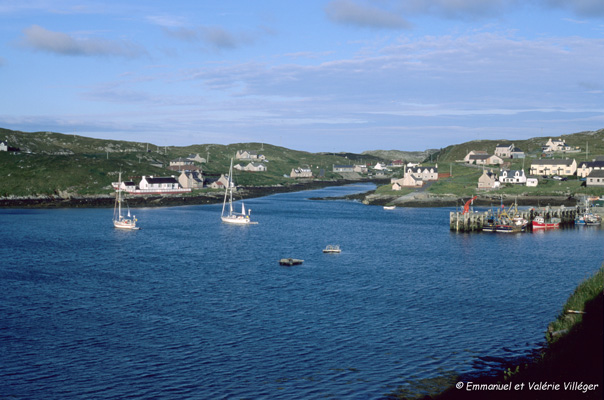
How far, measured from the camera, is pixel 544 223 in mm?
101938

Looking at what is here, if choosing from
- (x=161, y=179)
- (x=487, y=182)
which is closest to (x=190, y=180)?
(x=161, y=179)

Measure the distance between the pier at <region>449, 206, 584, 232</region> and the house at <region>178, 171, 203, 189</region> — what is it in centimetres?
9693

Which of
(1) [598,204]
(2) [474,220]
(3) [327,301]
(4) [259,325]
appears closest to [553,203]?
(1) [598,204]

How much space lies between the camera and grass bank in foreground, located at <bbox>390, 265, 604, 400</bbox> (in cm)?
2339

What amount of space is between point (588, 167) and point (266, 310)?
5338 inches

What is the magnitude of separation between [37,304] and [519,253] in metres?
55.2

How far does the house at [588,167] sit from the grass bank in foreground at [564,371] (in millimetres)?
131490

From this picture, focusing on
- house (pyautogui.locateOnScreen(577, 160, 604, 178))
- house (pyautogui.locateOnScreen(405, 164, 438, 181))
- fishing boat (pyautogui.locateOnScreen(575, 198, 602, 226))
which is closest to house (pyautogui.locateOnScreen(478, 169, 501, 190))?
house (pyautogui.locateOnScreen(577, 160, 604, 178))

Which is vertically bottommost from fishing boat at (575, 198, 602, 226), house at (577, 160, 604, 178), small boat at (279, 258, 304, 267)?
small boat at (279, 258, 304, 267)

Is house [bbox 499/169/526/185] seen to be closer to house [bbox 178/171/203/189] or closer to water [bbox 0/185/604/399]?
water [bbox 0/185/604/399]

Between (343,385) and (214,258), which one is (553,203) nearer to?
(214,258)

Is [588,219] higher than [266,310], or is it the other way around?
[588,219]

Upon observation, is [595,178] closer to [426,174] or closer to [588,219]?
[588,219]

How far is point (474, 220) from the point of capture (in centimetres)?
10069
